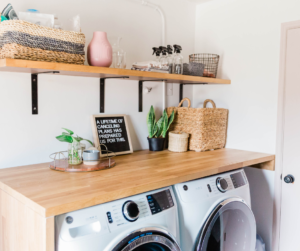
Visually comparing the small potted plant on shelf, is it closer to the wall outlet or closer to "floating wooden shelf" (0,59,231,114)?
"floating wooden shelf" (0,59,231,114)

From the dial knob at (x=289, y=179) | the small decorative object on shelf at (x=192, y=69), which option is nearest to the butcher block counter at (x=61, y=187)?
the dial knob at (x=289, y=179)

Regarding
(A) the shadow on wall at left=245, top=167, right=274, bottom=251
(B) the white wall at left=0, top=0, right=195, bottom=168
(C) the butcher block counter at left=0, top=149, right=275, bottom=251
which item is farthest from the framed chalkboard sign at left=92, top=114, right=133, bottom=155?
(A) the shadow on wall at left=245, top=167, right=274, bottom=251

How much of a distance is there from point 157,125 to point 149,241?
110 cm

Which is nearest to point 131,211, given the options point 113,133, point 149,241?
point 149,241

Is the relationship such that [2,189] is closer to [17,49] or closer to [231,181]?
[17,49]

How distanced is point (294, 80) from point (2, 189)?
1941 millimetres

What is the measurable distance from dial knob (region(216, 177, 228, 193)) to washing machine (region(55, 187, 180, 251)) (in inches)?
14.1

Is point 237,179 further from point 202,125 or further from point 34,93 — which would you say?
point 34,93

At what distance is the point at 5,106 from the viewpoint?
1610 millimetres

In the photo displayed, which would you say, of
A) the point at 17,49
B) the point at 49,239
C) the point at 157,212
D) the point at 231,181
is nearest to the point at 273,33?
the point at 231,181

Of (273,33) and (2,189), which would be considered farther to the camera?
(273,33)

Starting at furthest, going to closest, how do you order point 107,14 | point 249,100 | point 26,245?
1. point 249,100
2. point 107,14
3. point 26,245

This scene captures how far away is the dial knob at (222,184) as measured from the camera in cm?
173

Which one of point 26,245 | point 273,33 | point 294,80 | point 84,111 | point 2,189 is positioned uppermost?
point 273,33
